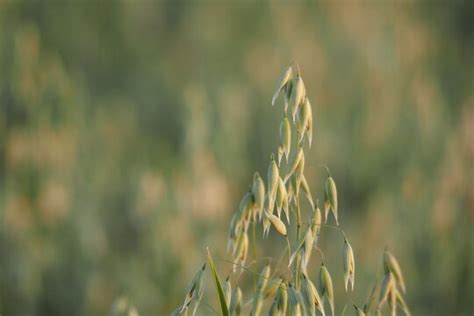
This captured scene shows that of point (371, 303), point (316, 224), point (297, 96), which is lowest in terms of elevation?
point (371, 303)

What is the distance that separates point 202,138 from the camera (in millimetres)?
2877

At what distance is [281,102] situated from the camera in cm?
400

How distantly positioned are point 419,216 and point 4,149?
5.09 feet

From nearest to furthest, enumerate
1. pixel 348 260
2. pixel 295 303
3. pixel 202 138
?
1. pixel 295 303
2. pixel 348 260
3. pixel 202 138

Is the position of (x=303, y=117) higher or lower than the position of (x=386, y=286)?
higher

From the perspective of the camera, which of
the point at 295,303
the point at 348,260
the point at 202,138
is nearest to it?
the point at 295,303

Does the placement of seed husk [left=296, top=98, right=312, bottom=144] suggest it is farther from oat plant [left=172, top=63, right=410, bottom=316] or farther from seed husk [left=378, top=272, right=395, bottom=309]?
seed husk [left=378, top=272, right=395, bottom=309]

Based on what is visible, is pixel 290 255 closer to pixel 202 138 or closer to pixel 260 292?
pixel 260 292

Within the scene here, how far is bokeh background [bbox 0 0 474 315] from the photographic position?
9.79ft

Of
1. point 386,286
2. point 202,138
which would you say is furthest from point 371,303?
point 202,138

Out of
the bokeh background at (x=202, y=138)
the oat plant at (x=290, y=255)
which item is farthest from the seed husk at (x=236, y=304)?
the bokeh background at (x=202, y=138)

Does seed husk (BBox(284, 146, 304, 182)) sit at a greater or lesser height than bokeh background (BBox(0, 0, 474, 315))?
lesser

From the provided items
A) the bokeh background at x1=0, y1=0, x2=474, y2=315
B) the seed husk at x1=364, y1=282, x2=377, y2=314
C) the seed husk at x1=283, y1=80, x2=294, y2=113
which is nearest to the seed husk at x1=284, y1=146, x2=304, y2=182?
the seed husk at x1=283, y1=80, x2=294, y2=113

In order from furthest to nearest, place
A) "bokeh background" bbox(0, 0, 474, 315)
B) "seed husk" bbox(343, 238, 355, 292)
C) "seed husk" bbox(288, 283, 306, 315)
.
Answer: "bokeh background" bbox(0, 0, 474, 315) < "seed husk" bbox(343, 238, 355, 292) < "seed husk" bbox(288, 283, 306, 315)
